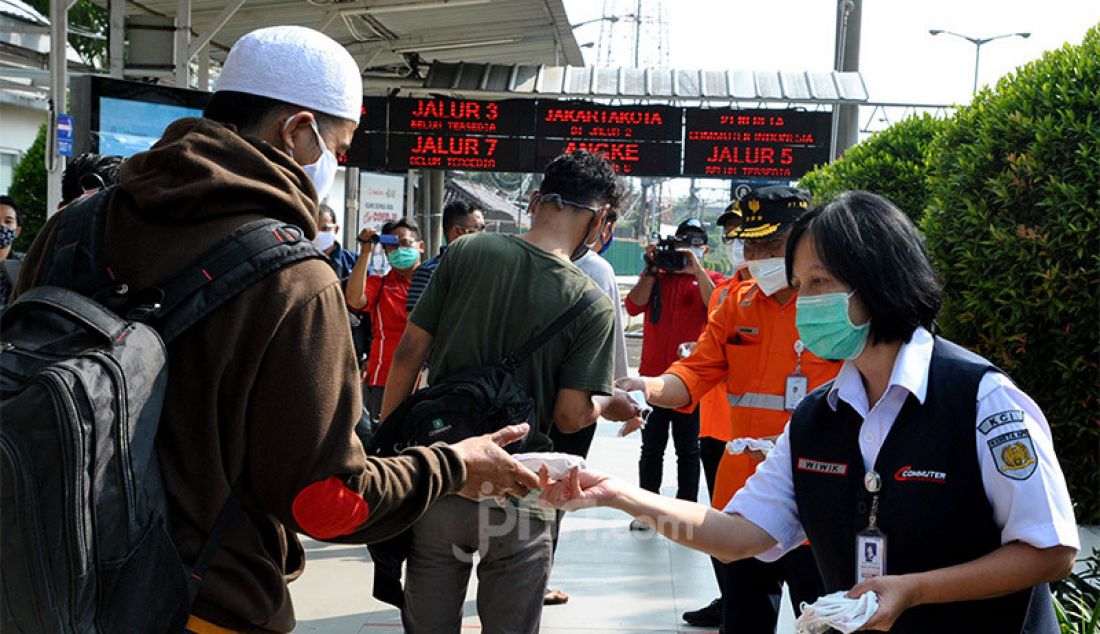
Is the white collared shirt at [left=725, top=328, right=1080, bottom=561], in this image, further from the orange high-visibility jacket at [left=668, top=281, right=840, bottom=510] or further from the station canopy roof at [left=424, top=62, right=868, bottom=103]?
the station canopy roof at [left=424, top=62, right=868, bottom=103]

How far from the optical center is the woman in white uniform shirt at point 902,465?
84.1 inches

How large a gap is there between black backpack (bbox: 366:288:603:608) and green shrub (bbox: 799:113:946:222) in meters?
4.48

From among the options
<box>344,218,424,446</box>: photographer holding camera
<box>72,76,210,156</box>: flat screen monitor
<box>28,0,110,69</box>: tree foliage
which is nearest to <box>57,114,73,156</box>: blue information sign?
<box>72,76,210,156</box>: flat screen monitor

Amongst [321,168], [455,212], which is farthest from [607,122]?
[321,168]

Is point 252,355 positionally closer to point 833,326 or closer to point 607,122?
point 833,326

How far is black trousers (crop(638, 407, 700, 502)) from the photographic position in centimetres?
719

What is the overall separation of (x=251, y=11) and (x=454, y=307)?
994 centimetres

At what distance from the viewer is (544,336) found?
356 cm

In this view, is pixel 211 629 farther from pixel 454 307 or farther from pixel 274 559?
pixel 454 307

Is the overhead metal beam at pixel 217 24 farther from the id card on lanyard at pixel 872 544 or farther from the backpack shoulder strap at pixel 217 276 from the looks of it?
the id card on lanyard at pixel 872 544

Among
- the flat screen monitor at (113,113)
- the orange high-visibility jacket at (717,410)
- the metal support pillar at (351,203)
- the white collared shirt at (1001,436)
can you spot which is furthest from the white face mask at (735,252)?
the metal support pillar at (351,203)

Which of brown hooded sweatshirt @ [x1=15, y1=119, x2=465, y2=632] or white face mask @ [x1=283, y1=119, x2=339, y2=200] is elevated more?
white face mask @ [x1=283, y1=119, x2=339, y2=200]

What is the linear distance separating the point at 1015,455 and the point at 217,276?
1501mm

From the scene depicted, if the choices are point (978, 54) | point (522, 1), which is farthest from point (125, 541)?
point (978, 54)
